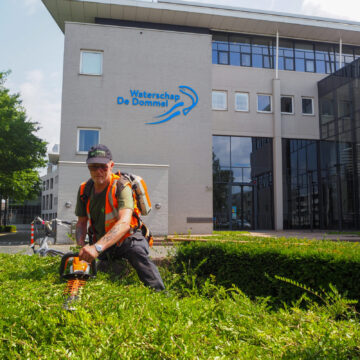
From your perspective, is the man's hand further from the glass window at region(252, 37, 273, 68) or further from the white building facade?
the glass window at region(252, 37, 273, 68)

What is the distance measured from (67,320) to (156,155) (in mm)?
16775

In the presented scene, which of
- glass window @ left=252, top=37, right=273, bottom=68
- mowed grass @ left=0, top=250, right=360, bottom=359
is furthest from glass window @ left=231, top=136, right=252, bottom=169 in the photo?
mowed grass @ left=0, top=250, right=360, bottom=359

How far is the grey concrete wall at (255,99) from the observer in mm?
23203

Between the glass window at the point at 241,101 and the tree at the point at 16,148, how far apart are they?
45.7 feet

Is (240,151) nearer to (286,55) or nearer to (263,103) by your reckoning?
(263,103)

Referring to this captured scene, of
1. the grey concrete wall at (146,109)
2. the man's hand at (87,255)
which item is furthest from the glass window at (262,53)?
the man's hand at (87,255)

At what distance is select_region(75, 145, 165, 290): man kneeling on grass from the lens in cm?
348

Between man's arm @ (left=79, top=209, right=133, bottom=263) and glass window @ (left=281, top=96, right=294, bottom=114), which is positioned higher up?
glass window @ (left=281, top=96, right=294, bottom=114)

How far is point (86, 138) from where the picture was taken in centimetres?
1825

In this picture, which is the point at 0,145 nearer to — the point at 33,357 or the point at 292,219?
the point at 292,219

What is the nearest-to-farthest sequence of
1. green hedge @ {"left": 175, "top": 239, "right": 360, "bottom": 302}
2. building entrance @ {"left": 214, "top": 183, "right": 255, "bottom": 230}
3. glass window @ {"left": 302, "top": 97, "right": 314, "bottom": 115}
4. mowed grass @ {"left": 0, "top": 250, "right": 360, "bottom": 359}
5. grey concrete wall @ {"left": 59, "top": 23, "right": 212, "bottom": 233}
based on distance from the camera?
mowed grass @ {"left": 0, "top": 250, "right": 360, "bottom": 359}
green hedge @ {"left": 175, "top": 239, "right": 360, "bottom": 302}
grey concrete wall @ {"left": 59, "top": 23, "right": 212, "bottom": 233}
building entrance @ {"left": 214, "top": 183, "right": 255, "bottom": 230}
glass window @ {"left": 302, "top": 97, "right": 314, "bottom": 115}

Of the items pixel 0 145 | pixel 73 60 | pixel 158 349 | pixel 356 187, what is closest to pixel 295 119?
pixel 356 187

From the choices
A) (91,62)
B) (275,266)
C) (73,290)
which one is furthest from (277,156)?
(73,290)

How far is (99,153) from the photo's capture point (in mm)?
3486
